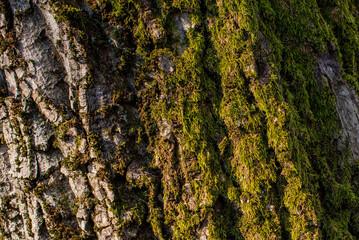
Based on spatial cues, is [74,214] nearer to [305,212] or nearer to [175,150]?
[175,150]

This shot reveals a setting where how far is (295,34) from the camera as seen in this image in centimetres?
255

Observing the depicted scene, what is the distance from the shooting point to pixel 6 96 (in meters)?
2.42

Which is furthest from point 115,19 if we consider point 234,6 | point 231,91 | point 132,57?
point 231,91

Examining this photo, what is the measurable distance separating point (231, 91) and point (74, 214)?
5.75 ft

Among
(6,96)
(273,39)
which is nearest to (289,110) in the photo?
(273,39)

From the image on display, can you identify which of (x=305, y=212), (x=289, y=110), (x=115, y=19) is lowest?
(x=305, y=212)

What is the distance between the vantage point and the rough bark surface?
2.12 metres

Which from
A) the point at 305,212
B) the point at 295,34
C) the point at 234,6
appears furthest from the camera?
the point at 295,34

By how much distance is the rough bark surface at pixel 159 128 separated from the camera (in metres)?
2.12

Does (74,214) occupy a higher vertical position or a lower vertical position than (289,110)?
lower

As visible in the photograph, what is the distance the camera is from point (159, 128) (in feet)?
7.42

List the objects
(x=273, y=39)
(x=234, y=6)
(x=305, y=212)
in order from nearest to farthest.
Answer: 1. (x=305, y=212)
2. (x=234, y=6)
3. (x=273, y=39)

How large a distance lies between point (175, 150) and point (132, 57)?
3.05 feet

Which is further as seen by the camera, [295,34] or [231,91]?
[295,34]
